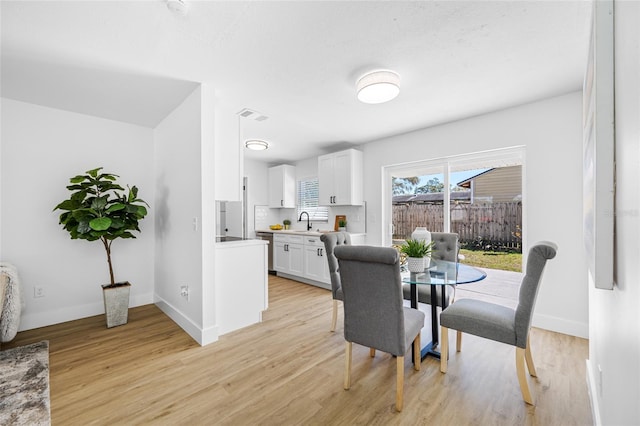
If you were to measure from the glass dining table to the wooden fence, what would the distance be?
1.23 metres

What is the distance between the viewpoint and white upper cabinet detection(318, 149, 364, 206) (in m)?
4.59

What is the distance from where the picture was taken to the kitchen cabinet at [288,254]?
491 cm

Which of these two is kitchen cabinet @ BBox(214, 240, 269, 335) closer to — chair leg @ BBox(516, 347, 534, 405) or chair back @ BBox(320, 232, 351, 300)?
chair back @ BBox(320, 232, 351, 300)

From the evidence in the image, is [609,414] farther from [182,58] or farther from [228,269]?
[182,58]

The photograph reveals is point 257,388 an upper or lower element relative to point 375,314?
lower

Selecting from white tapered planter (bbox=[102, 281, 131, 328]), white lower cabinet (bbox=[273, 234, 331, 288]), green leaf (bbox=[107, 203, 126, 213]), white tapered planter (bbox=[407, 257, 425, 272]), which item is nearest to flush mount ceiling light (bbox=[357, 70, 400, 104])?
white tapered planter (bbox=[407, 257, 425, 272])

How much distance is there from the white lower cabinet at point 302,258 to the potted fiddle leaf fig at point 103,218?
2.52 m

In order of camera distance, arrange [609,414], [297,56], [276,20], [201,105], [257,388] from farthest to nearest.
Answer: [201,105] < [297,56] < [257,388] < [276,20] < [609,414]

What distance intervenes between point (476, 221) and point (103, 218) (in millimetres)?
4381

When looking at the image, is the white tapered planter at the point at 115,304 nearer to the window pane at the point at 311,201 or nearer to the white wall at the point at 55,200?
the white wall at the point at 55,200

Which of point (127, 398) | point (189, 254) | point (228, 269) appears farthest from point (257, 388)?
point (189, 254)

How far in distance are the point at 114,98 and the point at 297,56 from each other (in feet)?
7.02

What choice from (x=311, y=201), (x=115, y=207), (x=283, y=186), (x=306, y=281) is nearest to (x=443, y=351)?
(x=306, y=281)

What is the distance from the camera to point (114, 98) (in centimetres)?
290
